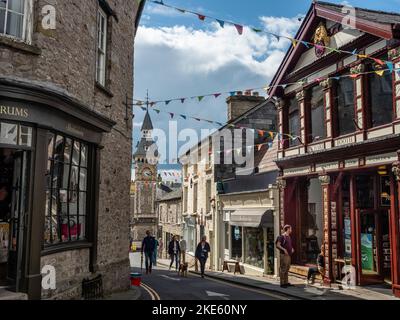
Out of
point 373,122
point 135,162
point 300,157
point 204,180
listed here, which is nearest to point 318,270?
point 300,157

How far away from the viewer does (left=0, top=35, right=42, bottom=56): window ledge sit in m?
7.73

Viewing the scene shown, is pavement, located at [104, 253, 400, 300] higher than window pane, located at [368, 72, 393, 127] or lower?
lower

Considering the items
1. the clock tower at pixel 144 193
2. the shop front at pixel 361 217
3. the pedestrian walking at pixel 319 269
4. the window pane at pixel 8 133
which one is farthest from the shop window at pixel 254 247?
the clock tower at pixel 144 193

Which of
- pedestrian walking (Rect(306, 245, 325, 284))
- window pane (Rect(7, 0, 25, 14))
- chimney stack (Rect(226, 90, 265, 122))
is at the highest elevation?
chimney stack (Rect(226, 90, 265, 122))

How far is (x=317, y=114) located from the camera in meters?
15.9

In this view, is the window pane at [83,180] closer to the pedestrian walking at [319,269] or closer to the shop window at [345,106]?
the pedestrian walking at [319,269]

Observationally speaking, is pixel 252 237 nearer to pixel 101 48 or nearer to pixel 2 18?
pixel 101 48

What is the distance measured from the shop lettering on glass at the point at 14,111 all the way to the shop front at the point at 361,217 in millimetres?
9103

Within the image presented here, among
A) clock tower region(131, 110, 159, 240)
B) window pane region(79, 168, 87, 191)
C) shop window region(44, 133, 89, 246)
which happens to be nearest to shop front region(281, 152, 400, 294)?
window pane region(79, 168, 87, 191)

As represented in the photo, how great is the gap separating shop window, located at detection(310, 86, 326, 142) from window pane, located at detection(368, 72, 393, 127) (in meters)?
2.33

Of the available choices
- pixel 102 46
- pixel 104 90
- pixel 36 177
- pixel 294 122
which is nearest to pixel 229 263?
pixel 294 122

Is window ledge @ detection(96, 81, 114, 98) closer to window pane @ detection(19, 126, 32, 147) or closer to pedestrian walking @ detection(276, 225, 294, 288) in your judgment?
window pane @ detection(19, 126, 32, 147)

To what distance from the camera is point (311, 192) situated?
16891mm

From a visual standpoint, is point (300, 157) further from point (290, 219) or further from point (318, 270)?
point (318, 270)
